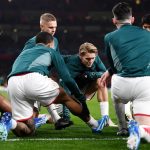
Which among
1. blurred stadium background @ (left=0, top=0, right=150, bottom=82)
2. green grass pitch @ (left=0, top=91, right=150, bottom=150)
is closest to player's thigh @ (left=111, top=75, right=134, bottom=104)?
green grass pitch @ (left=0, top=91, right=150, bottom=150)

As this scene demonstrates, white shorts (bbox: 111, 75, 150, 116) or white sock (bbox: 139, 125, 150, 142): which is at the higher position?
white shorts (bbox: 111, 75, 150, 116)

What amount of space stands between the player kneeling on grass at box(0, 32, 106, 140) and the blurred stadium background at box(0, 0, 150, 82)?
104 feet

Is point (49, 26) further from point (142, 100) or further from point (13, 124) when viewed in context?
point (142, 100)

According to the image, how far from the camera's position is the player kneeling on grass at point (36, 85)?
5926 mm

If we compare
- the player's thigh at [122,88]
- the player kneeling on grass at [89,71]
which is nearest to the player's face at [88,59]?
the player kneeling on grass at [89,71]

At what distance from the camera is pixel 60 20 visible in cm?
3853

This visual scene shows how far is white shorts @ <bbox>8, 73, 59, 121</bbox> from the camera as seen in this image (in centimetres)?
591

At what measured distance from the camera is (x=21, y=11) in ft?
127

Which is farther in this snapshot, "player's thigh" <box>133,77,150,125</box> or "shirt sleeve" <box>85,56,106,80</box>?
"shirt sleeve" <box>85,56,106,80</box>

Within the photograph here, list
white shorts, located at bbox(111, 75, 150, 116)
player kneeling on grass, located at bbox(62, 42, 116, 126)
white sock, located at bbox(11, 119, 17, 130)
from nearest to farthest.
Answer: white shorts, located at bbox(111, 75, 150, 116), white sock, located at bbox(11, 119, 17, 130), player kneeling on grass, located at bbox(62, 42, 116, 126)

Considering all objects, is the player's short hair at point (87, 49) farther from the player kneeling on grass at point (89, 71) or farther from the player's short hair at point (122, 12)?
the player's short hair at point (122, 12)

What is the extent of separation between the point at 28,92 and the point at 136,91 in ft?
4.63

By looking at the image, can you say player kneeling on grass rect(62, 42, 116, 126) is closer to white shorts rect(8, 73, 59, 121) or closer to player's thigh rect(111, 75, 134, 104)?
white shorts rect(8, 73, 59, 121)

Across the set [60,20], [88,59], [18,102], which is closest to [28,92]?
[18,102]
